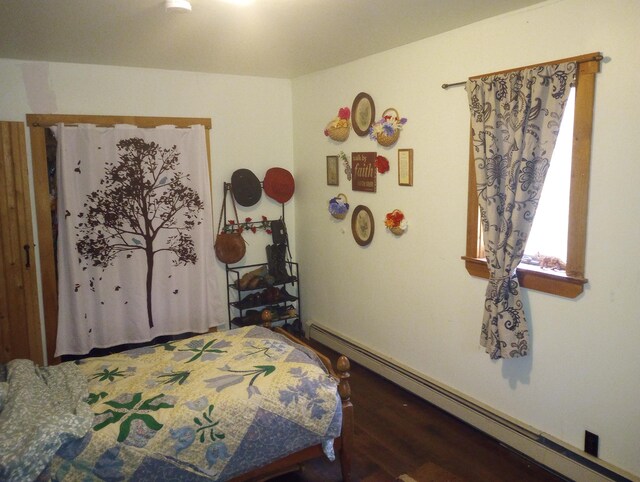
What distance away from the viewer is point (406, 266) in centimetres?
342

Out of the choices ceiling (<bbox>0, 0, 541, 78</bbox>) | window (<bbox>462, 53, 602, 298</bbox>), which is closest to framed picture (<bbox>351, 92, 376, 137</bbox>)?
ceiling (<bbox>0, 0, 541, 78</bbox>)

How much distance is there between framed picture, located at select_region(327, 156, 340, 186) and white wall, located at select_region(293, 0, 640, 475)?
0.07m

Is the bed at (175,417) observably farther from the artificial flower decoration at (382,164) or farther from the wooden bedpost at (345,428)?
the artificial flower decoration at (382,164)

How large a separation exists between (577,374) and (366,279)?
1755 millimetres

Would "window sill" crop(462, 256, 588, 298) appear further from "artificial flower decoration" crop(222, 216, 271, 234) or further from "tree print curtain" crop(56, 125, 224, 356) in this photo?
"tree print curtain" crop(56, 125, 224, 356)

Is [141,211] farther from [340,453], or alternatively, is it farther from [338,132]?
[340,453]

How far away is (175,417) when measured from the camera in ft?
7.08

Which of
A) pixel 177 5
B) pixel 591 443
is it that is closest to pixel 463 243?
pixel 591 443

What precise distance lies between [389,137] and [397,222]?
61 centimetres

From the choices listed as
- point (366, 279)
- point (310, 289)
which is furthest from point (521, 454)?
point (310, 289)

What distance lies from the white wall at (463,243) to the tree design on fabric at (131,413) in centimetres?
186

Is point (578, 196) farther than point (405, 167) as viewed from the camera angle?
No

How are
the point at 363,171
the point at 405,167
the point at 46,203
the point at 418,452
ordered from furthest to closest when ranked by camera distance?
the point at 363,171
the point at 46,203
the point at 405,167
the point at 418,452

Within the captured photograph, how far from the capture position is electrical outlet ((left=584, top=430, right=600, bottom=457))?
2371 millimetres
